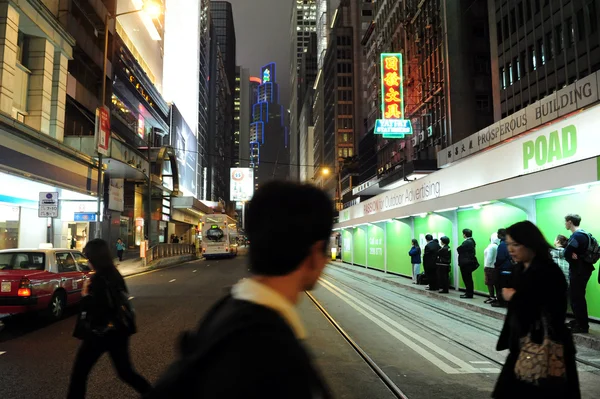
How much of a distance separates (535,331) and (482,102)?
47.7 meters

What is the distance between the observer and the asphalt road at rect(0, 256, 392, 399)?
494 cm

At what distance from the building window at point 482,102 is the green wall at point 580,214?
38496 mm

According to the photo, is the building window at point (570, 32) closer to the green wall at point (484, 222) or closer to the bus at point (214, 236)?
the green wall at point (484, 222)

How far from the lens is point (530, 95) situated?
3919cm

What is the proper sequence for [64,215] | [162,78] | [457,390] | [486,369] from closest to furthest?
[457,390] → [486,369] → [64,215] → [162,78]

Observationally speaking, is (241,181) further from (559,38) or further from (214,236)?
(559,38)

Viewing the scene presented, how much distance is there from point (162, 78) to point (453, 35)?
117ft

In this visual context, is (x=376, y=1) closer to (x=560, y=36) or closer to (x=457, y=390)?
(x=560, y=36)

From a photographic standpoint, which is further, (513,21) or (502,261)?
(513,21)

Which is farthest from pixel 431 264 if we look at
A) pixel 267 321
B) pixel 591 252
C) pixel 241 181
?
pixel 241 181

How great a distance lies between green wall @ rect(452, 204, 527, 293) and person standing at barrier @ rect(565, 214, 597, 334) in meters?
3.62

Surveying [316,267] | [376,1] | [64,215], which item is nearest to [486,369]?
[316,267]

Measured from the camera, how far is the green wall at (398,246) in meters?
18.4

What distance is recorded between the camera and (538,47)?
39094 millimetres
